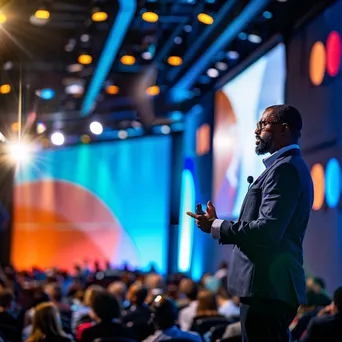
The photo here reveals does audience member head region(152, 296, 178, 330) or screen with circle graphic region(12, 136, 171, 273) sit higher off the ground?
screen with circle graphic region(12, 136, 171, 273)

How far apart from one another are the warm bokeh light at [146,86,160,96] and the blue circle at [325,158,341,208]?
7.69 metres

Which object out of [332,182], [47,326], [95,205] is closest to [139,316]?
[47,326]

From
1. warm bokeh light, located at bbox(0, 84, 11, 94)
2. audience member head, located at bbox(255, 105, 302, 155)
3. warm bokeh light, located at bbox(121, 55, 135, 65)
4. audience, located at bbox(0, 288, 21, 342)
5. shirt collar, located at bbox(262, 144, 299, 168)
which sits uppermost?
warm bokeh light, located at bbox(121, 55, 135, 65)

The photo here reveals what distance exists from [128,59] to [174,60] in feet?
3.19

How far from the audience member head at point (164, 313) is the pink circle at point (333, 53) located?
561cm

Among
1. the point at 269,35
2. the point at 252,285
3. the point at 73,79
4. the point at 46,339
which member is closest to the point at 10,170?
the point at 73,79

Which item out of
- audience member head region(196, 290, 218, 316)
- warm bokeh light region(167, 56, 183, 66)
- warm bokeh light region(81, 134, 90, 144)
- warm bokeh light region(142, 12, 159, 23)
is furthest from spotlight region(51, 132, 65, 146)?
warm bokeh light region(81, 134, 90, 144)

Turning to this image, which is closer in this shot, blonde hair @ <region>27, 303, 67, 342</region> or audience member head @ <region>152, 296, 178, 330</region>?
audience member head @ <region>152, 296, 178, 330</region>

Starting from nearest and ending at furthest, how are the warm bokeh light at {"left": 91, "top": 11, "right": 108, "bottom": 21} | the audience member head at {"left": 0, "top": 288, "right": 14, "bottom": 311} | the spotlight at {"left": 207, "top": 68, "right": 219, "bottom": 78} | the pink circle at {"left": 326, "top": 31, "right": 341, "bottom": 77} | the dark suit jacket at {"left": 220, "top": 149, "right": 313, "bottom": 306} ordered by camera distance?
the dark suit jacket at {"left": 220, "top": 149, "right": 313, "bottom": 306}, the audience member head at {"left": 0, "top": 288, "right": 14, "bottom": 311}, the pink circle at {"left": 326, "top": 31, "right": 341, "bottom": 77}, the warm bokeh light at {"left": 91, "top": 11, "right": 108, "bottom": 21}, the spotlight at {"left": 207, "top": 68, "right": 219, "bottom": 78}

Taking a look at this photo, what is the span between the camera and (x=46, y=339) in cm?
448

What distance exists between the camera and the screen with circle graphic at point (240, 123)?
36.2 ft

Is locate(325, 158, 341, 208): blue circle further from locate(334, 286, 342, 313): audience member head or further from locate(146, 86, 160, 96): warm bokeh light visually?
locate(146, 86, 160, 96): warm bokeh light

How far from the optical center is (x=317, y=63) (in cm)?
967

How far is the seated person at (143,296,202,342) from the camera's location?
4.12m
